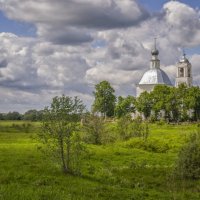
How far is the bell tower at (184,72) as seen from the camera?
461 feet

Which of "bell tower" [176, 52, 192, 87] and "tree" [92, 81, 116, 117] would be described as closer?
"tree" [92, 81, 116, 117]

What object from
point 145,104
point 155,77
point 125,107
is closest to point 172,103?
point 145,104

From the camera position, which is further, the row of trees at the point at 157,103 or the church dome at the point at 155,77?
the church dome at the point at 155,77

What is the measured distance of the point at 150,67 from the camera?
141750 millimetres

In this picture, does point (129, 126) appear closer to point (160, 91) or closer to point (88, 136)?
point (88, 136)

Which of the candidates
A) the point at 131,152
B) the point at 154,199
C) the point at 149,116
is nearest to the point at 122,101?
the point at 149,116

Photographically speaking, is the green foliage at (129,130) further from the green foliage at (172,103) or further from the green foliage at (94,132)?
the green foliage at (172,103)

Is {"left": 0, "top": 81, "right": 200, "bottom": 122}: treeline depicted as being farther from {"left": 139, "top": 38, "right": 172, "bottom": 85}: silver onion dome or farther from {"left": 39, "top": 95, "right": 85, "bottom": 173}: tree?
{"left": 39, "top": 95, "right": 85, "bottom": 173}: tree

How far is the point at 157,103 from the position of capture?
103 metres

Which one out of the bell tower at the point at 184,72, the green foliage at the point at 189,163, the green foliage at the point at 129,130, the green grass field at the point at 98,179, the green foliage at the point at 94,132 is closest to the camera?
the green grass field at the point at 98,179

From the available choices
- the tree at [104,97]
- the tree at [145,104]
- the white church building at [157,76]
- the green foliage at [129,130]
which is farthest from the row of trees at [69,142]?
the white church building at [157,76]

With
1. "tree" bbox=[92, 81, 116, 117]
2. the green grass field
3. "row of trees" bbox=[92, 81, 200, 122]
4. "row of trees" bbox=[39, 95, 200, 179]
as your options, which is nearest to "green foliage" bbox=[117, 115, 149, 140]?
the green grass field

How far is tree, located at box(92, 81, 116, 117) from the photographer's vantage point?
113 meters

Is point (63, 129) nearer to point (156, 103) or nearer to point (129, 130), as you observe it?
point (129, 130)
